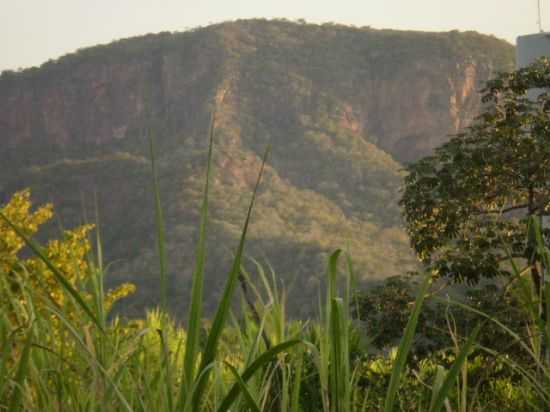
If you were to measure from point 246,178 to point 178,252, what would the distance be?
15605mm

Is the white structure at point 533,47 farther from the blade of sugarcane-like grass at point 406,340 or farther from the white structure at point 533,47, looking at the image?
the blade of sugarcane-like grass at point 406,340

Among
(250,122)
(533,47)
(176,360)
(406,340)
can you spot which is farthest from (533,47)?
(250,122)

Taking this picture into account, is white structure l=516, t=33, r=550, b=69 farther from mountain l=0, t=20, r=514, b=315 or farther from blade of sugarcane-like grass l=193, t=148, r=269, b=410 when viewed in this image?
mountain l=0, t=20, r=514, b=315

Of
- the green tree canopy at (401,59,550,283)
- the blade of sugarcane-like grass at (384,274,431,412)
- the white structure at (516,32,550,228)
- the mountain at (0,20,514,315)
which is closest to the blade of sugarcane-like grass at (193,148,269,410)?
the blade of sugarcane-like grass at (384,274,431,412)

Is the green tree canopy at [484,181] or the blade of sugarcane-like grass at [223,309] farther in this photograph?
the green tree canopy at [484,181]

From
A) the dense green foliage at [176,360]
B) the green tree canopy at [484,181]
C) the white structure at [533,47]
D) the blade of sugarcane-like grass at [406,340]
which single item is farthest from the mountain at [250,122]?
the blade of sugarcane-like grass at [406,340]

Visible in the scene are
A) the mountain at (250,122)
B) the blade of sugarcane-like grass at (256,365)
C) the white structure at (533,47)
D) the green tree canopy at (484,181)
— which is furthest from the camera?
the mountain at (250,122)

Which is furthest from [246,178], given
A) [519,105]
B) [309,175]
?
[519,105]

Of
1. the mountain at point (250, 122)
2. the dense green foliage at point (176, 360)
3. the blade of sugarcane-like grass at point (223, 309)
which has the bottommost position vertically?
the mountain at point (250, 122)

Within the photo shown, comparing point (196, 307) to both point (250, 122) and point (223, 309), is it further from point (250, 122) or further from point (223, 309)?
point (250, 122)

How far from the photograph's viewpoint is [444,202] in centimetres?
682

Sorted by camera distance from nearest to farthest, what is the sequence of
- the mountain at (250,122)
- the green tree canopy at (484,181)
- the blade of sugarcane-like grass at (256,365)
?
the blade of sugarcane-like grass at (256,365)
the green tree canopy at (484,181)
the mountain at (250,122)

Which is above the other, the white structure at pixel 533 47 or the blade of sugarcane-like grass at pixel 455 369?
the white structure at pixel 533 47

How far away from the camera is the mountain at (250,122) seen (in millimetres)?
49969
